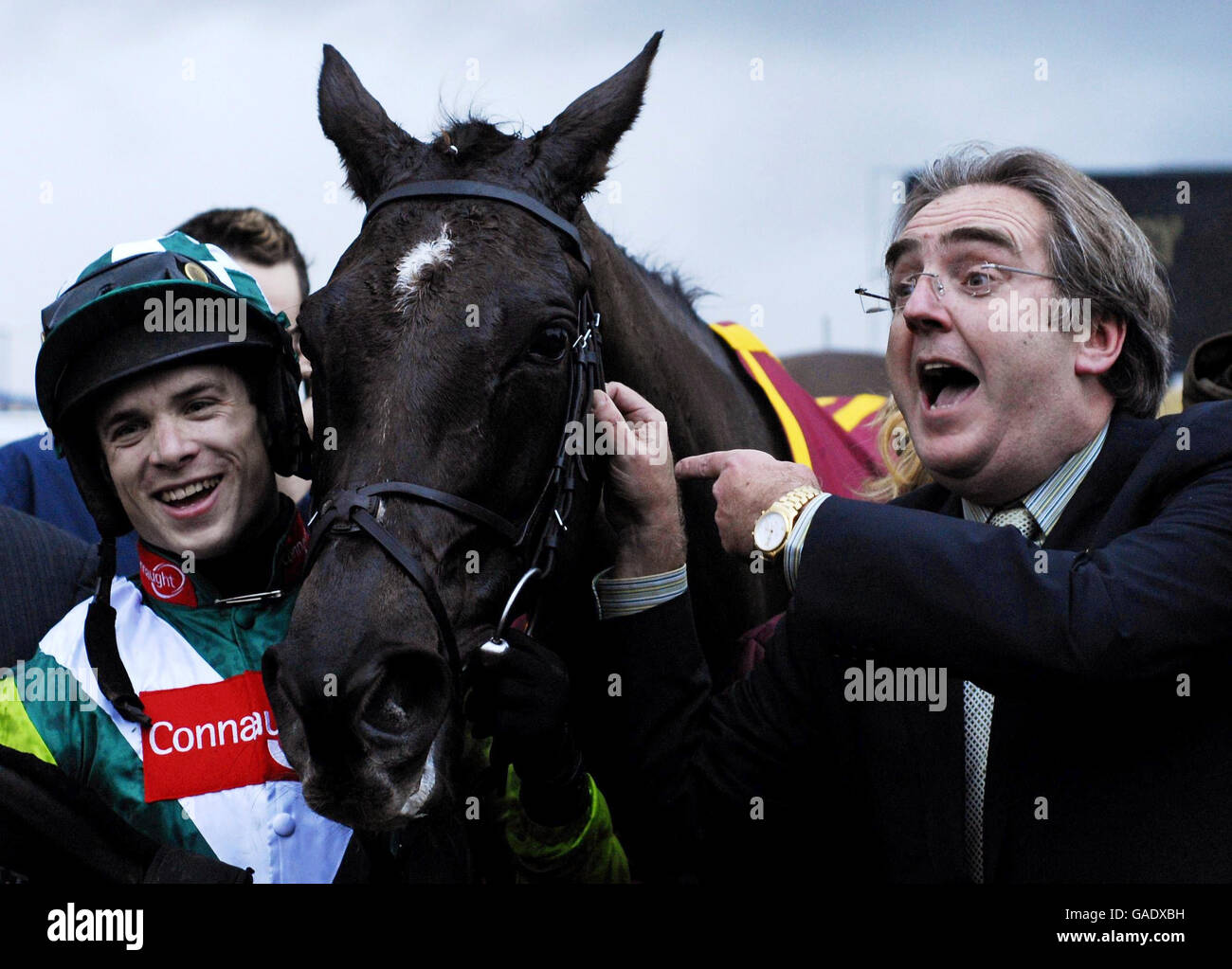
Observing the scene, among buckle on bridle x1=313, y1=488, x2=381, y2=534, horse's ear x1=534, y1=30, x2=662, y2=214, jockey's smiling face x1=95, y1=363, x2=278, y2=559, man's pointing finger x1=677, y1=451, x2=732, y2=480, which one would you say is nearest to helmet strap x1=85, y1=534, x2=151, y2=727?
jockey's smiling face x1=95, y1=363, x2=278, y2=559

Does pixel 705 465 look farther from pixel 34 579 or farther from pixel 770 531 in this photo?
pixel 34 579

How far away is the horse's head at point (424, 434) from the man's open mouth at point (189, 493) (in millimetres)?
260

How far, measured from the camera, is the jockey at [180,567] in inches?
86.6

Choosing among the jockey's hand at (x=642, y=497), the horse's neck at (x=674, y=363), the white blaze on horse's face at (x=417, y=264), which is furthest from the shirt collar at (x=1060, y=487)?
the white blaze on horse's face at (x=417, y=264)

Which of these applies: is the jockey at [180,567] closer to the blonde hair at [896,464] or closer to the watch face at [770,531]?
the watch face at [770,531]

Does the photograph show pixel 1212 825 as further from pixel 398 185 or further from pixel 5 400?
pixel 5 400

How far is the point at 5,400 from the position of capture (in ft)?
28.1

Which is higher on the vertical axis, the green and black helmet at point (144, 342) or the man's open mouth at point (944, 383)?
the green and black helmet at point (144, 342)

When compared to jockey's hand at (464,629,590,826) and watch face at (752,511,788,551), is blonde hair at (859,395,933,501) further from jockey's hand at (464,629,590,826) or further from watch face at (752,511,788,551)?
jockey's hand at (464,629,590,826)

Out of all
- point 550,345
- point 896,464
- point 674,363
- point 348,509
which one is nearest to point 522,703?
point 348,509

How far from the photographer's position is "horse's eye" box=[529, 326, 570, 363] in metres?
2.27

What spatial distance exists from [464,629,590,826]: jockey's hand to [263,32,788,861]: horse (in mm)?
67

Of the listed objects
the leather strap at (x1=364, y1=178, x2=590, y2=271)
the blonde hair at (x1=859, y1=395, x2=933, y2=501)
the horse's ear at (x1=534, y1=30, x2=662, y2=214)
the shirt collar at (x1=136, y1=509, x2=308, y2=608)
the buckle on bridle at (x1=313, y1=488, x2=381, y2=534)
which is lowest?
the shirt collar at (x1=136, y1=509, x2=308, y2=608)

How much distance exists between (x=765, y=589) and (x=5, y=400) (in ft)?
23.9
